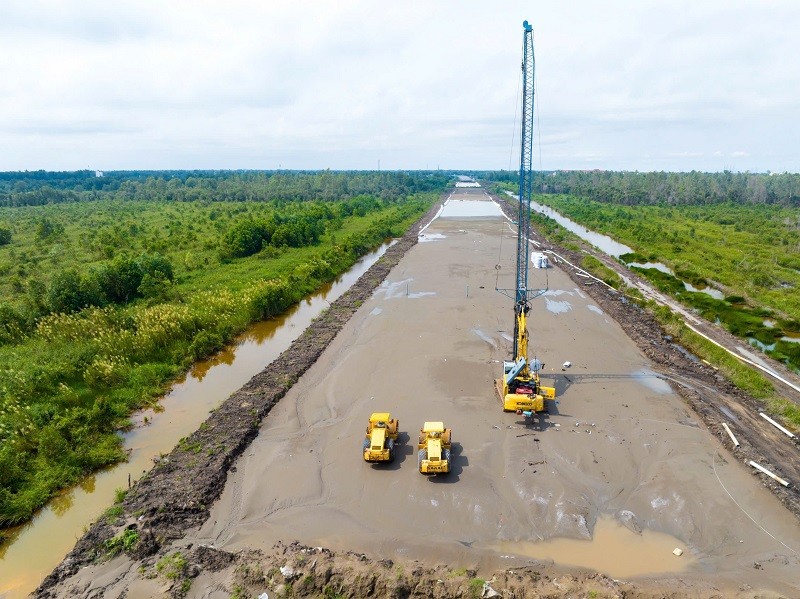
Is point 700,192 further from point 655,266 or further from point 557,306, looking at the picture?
point 557,306

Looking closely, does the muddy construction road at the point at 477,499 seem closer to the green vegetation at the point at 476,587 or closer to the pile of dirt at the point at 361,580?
the pile of dirt at the point at 361,580

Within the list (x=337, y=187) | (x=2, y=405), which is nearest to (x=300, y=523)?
(x=2, y=405)

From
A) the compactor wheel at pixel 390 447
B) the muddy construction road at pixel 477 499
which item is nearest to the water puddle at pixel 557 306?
the muddy construction road at pixel 477 499

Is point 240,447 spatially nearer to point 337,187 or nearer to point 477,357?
point 477,357

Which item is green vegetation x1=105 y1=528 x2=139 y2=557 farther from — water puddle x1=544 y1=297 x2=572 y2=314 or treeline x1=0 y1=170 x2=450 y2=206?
treeline x1=0 y1=170 x2=450 y2=206

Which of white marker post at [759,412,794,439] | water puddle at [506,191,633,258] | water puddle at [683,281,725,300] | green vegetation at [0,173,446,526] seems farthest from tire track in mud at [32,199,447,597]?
water puddle at [506,191,633,258]

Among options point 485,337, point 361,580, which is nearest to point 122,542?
point 361,580
